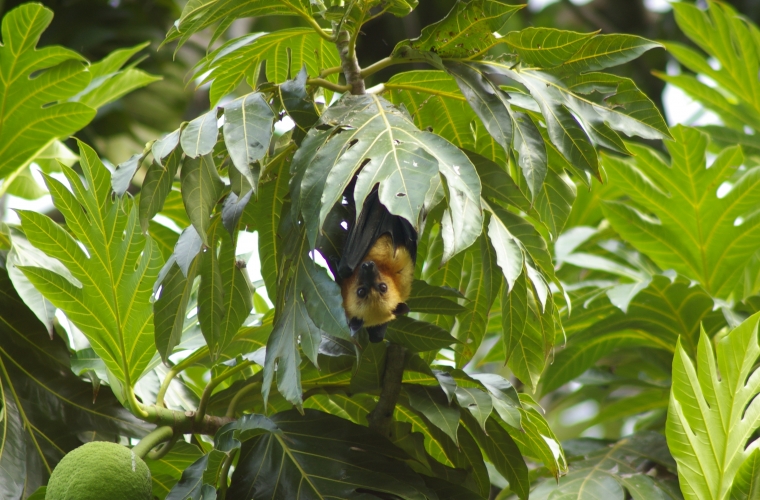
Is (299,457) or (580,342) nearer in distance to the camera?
(299,457)

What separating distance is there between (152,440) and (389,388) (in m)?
0.45

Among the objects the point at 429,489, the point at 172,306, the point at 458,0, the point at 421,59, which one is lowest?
the point at 429,489

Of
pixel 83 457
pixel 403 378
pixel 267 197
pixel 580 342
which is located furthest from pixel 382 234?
pixel 580 342

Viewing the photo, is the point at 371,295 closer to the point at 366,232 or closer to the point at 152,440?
the point at 366,232

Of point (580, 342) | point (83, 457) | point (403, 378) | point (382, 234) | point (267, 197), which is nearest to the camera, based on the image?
point (83, 457)

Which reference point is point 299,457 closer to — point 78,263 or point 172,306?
point 172,306

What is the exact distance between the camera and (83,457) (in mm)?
1197

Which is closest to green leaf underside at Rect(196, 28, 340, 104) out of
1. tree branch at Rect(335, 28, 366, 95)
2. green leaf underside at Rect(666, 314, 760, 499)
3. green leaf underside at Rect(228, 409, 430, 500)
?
tree branch at Rect(335, 28, 366, 95)

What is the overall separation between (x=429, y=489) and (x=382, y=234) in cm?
47

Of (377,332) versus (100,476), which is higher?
(377,332)

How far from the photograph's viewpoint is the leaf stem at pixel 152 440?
1326 mm

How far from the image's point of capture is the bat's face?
4.19 ft

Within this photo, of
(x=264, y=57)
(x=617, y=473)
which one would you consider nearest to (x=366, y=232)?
(x=264, y=57)

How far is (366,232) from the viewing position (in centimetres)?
128
